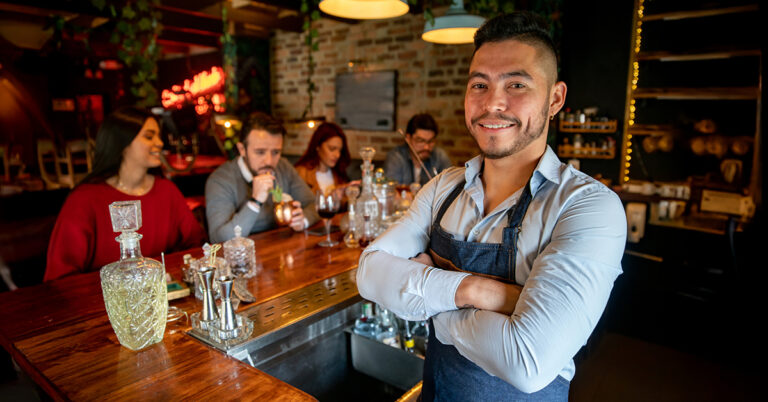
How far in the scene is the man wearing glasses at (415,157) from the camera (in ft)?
13.1

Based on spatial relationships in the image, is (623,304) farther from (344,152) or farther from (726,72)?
(344,152)

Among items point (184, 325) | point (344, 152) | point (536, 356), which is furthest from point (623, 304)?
point (184, 325)

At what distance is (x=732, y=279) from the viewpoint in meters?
3.09

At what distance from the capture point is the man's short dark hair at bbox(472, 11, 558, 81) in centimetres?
119

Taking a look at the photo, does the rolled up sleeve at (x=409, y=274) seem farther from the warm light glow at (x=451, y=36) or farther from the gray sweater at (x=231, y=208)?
the warm light glow at (x=451, y=36)

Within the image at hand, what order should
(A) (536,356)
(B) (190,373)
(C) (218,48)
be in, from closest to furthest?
(A) (536,356) → (B) (190,373) → (C) (218,48)

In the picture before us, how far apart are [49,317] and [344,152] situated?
2990mm

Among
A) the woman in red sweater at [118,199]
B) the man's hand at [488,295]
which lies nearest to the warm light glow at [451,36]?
the woman in red sweater at [118,199]

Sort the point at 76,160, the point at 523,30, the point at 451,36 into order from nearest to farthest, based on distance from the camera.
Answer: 1. the point at 523,30
2. the point at 451,36
3. the point at 76,160

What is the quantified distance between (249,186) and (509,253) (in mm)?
2009

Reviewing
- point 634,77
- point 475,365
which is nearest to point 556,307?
point 475,365

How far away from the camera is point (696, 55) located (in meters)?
3.78

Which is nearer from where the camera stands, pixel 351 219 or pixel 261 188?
pixel 351 219

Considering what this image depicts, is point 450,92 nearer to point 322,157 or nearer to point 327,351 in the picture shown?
point 322,157
